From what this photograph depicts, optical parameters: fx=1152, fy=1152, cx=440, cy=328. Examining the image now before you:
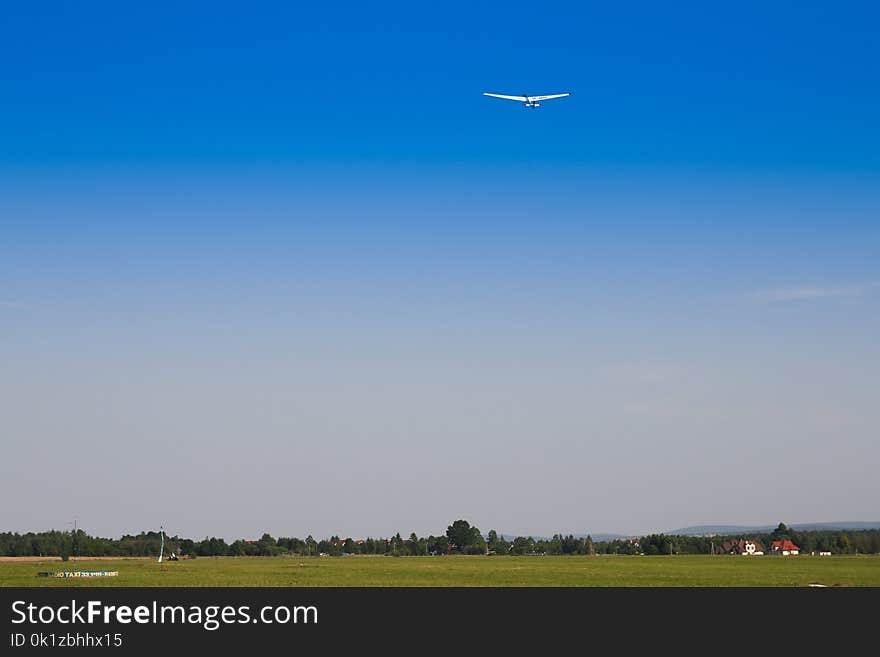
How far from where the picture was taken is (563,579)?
104 m
